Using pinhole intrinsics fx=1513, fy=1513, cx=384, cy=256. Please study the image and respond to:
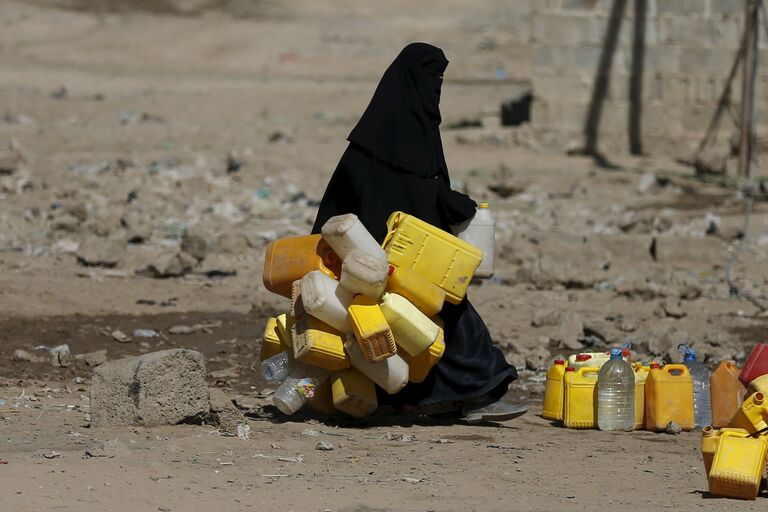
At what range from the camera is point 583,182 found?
1477cm

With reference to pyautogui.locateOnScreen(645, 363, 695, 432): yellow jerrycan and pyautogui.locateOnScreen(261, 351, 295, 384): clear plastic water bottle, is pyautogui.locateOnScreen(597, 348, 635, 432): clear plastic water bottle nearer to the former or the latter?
pyautogui.locateOnScreen(645, 363, 695, 432): yellow jerrycan

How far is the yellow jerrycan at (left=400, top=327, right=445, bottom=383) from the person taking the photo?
6.12 meters

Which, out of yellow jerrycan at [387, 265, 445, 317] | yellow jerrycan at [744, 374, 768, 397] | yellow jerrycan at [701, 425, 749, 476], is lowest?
yellow jerrycan at [701, 425, 749, 476]

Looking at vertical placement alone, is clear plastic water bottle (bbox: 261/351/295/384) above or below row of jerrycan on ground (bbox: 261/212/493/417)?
below

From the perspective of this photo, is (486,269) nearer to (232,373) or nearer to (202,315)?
(232,373)

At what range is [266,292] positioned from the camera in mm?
10109

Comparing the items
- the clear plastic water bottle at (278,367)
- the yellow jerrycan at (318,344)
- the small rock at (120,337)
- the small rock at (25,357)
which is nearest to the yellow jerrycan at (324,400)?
the clear plastic water bottle at (278,367)

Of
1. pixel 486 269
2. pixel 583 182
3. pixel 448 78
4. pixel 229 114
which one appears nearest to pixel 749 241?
pixel 583 182

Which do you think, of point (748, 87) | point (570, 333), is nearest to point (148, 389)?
point (570, 333)

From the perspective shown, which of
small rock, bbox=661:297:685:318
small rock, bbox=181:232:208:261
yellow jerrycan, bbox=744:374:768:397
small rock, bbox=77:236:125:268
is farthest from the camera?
small rock, bbox=181:232:208:261

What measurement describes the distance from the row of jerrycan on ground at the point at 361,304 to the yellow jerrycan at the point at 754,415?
1.29m

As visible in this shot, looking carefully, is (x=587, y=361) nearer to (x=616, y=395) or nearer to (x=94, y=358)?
(x=616, y=395)

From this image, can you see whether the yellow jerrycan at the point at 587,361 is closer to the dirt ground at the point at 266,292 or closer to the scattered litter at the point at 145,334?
the dirt ground at the point at 266,292

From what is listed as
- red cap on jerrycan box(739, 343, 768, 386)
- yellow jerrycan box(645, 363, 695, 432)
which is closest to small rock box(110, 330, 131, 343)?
yellow jerrycan box(645, 363, 695, 432)
